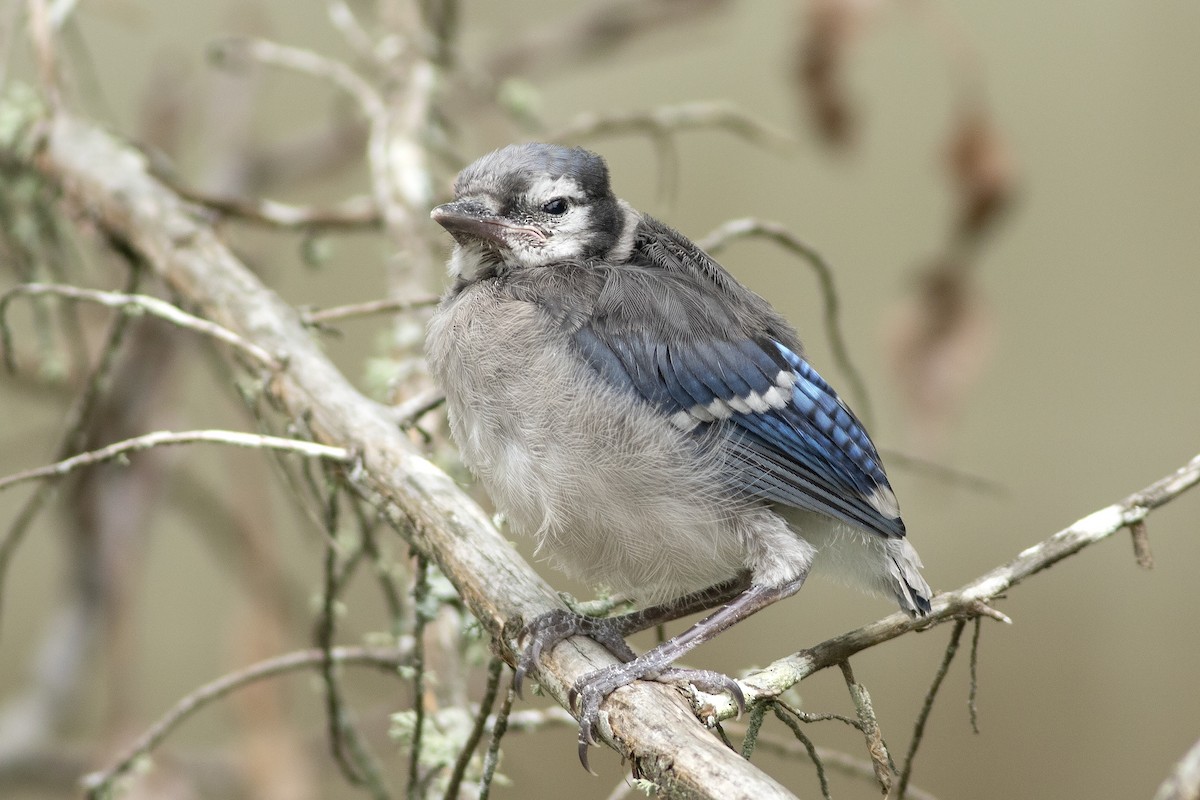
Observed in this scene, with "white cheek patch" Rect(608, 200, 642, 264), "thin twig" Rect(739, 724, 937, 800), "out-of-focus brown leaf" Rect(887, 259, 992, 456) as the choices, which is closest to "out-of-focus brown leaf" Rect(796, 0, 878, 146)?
"out-of-focus brown leaf" Rect(887, 259, 992, 456)

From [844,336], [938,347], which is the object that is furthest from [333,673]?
[844,336]

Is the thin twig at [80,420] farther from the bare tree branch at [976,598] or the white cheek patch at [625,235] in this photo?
the bare tree branch at [976,598]

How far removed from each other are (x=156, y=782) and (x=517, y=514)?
1309 mm

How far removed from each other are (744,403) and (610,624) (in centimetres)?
36

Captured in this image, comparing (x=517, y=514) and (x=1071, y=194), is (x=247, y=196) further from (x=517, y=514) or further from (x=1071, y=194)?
(x=1071, y=194)

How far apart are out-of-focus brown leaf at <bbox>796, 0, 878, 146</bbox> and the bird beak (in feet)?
3.68

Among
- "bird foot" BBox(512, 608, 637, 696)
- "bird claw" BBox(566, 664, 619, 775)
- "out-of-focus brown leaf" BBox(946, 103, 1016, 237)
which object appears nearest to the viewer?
"bird claw" BBox(566, 664, 619, 775)

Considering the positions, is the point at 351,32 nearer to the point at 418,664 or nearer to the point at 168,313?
the point at 168,313

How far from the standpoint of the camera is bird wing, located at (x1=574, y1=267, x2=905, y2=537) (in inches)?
63.4

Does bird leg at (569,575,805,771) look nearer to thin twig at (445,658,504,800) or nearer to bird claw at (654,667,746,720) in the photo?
bird claw at (654,667,746,720)

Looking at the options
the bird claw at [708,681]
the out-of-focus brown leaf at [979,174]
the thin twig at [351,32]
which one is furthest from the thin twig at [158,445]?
the out-of-focus brown leaf at [979,174]

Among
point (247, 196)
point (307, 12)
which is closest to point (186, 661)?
point (247, 196)

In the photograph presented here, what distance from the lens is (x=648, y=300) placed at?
1.67 metres

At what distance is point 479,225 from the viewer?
175cm
